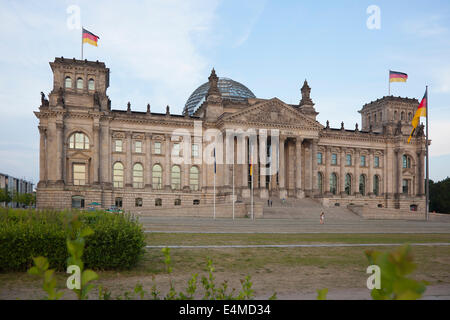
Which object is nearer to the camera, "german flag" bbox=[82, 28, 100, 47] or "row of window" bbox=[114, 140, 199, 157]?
"german flag" bbox=[82, 28, 100, 47]

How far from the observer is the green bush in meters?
10.7

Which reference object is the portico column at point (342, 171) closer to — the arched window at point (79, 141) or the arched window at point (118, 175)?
the arched window at point (118, 175)

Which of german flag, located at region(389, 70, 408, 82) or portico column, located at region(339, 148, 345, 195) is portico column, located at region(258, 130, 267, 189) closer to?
portico column, located at region(339, 148, 345, 195)

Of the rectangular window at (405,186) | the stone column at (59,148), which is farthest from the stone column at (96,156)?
the rectangular window at (405,186)

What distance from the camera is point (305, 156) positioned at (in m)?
69.0

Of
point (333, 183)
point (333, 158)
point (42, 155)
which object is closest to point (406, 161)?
point (333, 158)

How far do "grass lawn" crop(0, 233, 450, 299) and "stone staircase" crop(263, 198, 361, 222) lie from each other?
116 ft

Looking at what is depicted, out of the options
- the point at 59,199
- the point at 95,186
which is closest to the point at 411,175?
the point at 95,186

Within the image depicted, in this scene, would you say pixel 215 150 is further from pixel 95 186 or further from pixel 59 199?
pixel 59 199

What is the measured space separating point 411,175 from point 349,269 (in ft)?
252

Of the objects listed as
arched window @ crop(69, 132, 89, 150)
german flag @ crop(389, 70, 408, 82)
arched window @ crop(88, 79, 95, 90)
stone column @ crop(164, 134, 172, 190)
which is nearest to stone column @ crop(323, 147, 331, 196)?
german flag @ crop(389, 70, 408, 82)

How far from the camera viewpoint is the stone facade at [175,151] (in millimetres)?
58000

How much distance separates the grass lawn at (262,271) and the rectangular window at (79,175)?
1931 inches

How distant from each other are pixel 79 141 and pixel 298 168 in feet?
126
